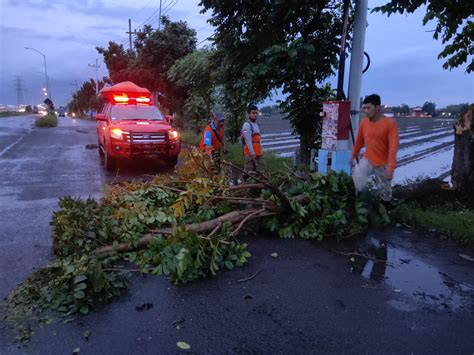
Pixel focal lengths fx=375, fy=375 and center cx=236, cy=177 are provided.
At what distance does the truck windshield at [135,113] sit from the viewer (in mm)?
11244

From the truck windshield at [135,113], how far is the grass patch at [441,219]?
25.9 ft

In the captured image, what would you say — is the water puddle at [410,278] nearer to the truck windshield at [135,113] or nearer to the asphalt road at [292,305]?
the asphalt road at [292,305]

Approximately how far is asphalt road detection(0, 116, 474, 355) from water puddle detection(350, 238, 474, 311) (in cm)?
1

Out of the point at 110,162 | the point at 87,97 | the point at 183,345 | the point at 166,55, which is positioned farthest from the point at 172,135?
the point at 87,97

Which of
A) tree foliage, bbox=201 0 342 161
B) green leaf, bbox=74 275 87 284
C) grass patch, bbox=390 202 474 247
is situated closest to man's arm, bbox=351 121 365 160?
grass patch, bbox=390 202 474 247

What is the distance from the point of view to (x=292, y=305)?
354 centimetres

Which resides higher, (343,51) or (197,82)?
(197,82)

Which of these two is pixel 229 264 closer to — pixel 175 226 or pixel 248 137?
pixel 175 226

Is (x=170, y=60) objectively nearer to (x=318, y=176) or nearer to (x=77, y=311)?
(x=318, y=176)

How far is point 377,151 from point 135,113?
26.9 feet

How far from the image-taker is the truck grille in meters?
10.1

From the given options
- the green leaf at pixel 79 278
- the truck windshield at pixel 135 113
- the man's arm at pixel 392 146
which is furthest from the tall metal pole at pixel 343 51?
the truck windshield at pixel 135 113

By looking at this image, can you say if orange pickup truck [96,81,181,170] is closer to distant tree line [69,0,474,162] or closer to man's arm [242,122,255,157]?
distant tree line [69,0,474,162]

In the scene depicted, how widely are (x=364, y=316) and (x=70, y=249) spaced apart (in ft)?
10.9
